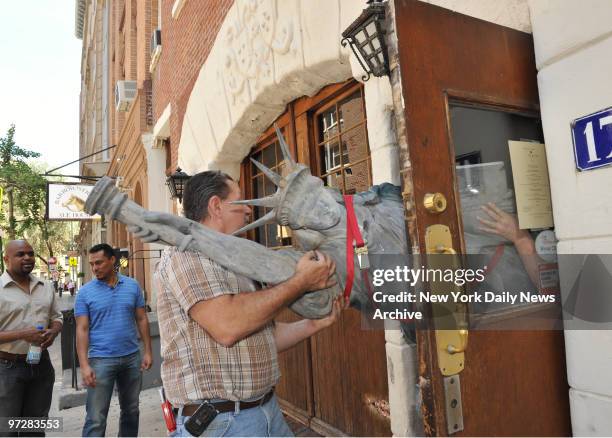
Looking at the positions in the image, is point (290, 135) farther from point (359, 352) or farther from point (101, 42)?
point (101, 42)

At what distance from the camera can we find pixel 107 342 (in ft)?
12.7

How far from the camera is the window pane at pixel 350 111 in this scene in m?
3.58

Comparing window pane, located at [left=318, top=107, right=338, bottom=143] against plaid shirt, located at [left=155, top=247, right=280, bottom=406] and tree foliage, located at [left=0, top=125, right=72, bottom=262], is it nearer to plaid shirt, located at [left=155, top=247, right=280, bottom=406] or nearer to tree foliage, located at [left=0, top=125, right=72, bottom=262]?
plaid shirt, located at [left=155, top=247, right=280, bottom=406]

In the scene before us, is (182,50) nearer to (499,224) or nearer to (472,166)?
(472,166)

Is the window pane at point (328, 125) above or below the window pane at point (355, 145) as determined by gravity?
above

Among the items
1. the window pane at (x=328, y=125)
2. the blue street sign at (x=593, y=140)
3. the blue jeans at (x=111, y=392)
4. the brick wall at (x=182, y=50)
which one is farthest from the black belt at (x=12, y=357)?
the brick wall at (x=182, y=50)

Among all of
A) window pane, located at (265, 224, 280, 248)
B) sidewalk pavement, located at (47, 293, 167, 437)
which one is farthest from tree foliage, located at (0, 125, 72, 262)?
window pane, located at (265, 224, 280, 248)

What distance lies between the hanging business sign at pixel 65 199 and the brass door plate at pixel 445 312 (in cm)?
1325

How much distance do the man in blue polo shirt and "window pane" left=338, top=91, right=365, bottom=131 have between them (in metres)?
2.56

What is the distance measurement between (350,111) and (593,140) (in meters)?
2.16

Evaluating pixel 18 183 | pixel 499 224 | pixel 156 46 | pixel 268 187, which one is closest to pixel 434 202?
pixel 499 224

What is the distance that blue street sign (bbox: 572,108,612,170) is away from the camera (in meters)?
1.75

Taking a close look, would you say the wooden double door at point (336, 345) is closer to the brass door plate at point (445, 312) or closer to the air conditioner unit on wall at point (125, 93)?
the brass door plate at point (445, 312)

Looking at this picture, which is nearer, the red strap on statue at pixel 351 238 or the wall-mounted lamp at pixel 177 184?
the red strap on statue at pixel 351 238
